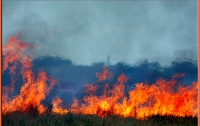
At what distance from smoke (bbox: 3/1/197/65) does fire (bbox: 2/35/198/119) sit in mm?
167

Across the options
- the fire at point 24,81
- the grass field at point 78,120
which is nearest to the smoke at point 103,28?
the fire at point 24,81

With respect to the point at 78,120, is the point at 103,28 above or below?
above

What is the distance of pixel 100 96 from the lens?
4.29 meters

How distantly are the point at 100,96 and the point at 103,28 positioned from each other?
71cm

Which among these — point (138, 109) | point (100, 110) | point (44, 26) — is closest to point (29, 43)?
point (44, 26)

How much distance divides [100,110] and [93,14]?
1.01 metres

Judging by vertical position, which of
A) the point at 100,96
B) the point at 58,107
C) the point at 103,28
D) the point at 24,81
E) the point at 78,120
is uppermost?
the point at 103,28

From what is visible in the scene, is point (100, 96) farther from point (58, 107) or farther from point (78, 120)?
point (58, 107)

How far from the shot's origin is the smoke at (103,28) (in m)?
4.22

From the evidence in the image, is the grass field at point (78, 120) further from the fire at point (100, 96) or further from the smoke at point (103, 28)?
the smoke at point (103, 28)

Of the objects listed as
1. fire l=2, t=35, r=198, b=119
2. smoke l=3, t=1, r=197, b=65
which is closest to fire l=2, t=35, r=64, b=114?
fire l=2, t=35, r=198, b=119

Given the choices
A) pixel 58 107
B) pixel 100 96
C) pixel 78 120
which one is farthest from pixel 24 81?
pixel 100 96

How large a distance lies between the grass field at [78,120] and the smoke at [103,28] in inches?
22.8

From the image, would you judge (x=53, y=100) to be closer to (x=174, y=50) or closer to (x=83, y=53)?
(x=83, y=53)
